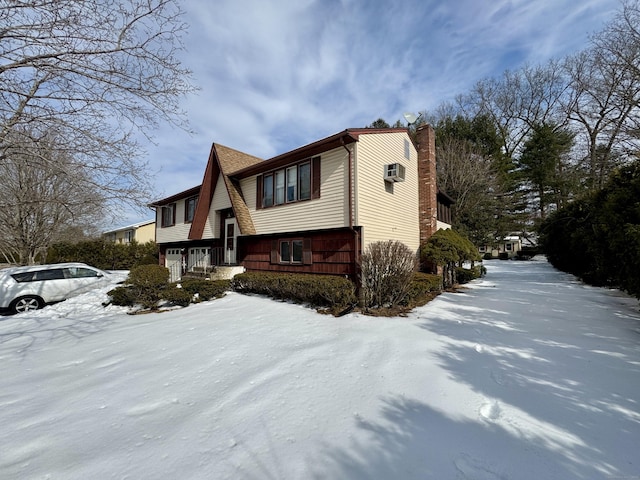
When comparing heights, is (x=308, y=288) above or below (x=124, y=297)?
above

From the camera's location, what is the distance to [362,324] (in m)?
6.88

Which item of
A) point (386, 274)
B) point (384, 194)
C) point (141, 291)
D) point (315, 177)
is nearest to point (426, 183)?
point (384, 194)

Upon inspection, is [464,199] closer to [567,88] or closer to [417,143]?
[417,143]

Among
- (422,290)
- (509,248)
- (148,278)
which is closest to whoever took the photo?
(422,290)

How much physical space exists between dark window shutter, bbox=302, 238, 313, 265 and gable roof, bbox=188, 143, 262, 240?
9.54ft

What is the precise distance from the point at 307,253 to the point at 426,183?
7.23 m

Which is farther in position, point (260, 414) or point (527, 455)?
point (260, 414)

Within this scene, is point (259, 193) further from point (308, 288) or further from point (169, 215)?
point (169, 215)

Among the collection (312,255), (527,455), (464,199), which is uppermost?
(464,199)

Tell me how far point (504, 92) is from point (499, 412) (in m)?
37.3

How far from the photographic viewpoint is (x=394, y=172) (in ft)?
34.4

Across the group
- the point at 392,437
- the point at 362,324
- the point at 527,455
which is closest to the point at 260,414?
the point at 392,437

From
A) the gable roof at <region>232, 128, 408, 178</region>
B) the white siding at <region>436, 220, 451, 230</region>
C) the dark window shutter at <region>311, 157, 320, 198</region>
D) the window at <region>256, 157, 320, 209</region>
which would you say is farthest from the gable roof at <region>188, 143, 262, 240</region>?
the white siding at <region>436, 220, 451, 230</region>

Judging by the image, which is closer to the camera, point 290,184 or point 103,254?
point 290,184
